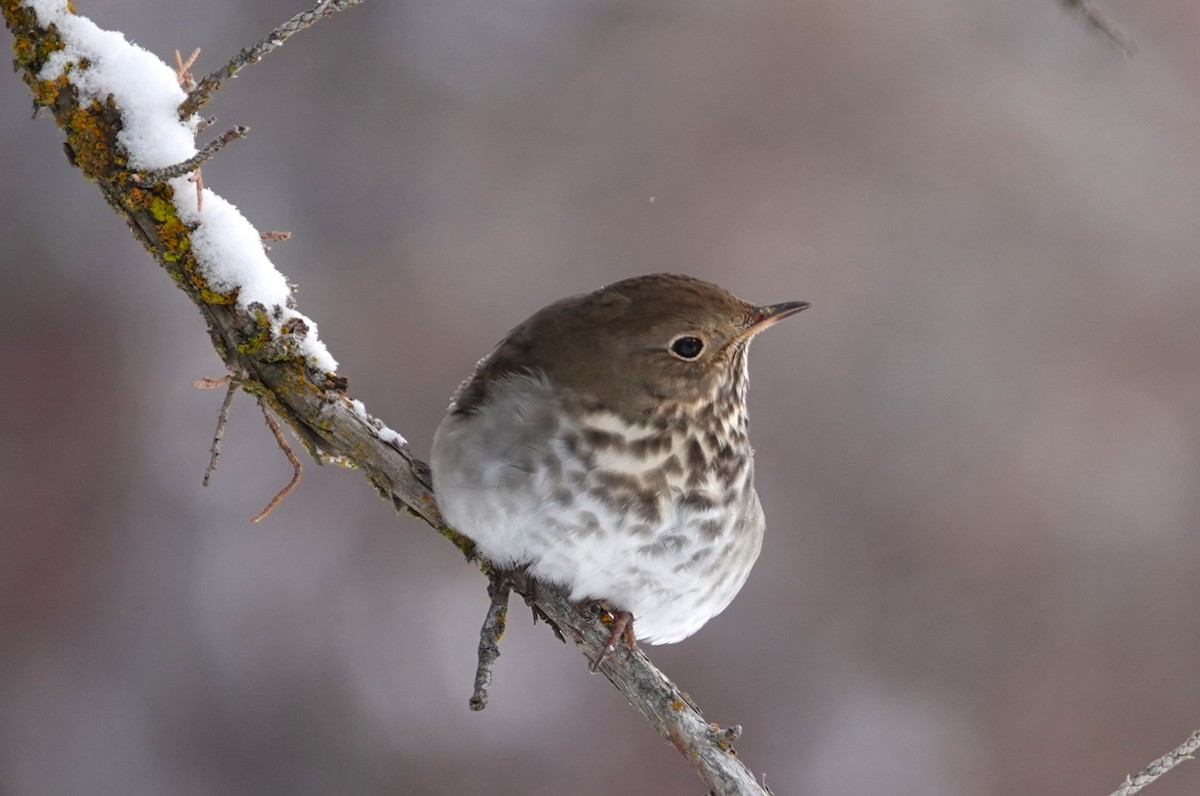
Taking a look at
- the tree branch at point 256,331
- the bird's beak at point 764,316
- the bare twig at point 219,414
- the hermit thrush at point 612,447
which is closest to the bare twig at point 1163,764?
the tree branch at point 256,331

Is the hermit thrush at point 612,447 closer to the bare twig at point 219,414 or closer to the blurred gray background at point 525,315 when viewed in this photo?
the bare twig at point 219,414

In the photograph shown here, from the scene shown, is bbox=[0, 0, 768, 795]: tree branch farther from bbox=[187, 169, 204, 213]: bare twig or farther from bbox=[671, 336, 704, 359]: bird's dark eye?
bbox=[671, 336, 704, 359]: bird's dark eye

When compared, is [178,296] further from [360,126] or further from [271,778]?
[271,778]

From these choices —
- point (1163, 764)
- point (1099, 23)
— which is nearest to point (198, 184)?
point (1099, 23)

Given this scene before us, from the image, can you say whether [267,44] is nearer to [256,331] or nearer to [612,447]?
[256,331]

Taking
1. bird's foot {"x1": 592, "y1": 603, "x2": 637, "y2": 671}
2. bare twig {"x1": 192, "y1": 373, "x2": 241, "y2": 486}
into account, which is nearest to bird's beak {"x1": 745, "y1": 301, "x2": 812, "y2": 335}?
bird's foot {"x1": 592, "y1": 603, "x2": 637, "y2": 671}

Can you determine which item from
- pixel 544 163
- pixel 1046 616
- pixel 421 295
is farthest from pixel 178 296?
pixel 1046 616

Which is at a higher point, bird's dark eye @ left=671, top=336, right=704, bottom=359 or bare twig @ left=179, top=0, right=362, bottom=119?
bare twig @ left=179, top=0, right=362, bottom=119
